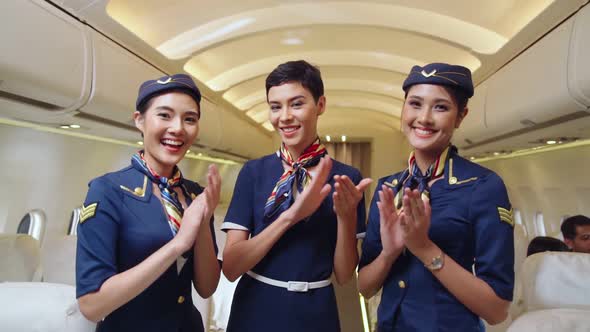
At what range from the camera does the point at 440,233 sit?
1.42 m

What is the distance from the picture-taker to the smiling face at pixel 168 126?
4.89 ft

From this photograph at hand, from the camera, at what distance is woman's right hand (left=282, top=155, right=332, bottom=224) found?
1435mm

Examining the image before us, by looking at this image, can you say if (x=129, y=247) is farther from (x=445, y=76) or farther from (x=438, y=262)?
(x=445, y=76)

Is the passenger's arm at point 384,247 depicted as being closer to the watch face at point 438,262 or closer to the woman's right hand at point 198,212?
the watch face at point 438,262

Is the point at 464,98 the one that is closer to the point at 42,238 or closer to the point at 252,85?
the point at 42,238

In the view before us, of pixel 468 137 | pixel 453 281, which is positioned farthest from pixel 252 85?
pixel 453 281

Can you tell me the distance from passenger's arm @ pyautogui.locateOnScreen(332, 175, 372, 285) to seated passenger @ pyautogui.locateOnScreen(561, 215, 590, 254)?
4.53 meters

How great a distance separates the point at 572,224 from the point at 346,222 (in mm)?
4707

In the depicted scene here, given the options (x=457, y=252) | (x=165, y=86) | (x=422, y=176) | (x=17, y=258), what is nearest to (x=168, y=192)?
(x=165, y=86)

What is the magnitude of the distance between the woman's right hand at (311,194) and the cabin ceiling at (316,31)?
7.02ft

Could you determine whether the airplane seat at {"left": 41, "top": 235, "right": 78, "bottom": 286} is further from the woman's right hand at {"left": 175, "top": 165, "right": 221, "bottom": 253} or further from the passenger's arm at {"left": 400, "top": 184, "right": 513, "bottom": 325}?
the passenger's arm at {"left": 400, "top": 184, "right": 513, "bottom": 325}

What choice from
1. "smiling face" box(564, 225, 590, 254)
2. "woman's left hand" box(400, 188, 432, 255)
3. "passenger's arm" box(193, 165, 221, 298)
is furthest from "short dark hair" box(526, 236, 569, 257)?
"passenger's arm" box(193, 165, 221, 298)

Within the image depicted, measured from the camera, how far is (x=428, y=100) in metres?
1.45

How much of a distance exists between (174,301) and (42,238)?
374 centimetres
